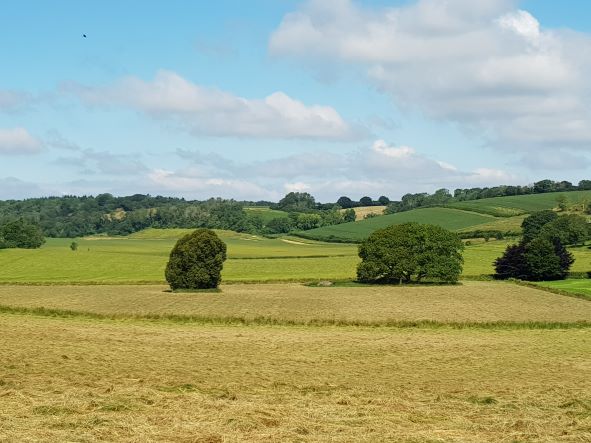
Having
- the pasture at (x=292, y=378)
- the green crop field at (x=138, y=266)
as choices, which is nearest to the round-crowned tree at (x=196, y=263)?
the green crop field at (x=138, y=266)

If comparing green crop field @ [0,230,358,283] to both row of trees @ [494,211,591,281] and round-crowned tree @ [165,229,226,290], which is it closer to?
round-crowned tree @ [165,229,226,290]

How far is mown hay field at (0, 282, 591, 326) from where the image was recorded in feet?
179

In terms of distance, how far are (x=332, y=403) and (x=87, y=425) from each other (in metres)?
7.09

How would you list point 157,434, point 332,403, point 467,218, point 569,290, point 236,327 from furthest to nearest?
1. point 467,218
2. point 569,290
3. point 236,327
4. point 332,403
5. point 157,434

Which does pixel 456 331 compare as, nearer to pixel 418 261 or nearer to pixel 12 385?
pixel 12 385

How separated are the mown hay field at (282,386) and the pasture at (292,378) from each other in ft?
0.21

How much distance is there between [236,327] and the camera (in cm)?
4572

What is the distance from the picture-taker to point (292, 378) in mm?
25906

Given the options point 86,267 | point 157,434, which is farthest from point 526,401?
point 86,267

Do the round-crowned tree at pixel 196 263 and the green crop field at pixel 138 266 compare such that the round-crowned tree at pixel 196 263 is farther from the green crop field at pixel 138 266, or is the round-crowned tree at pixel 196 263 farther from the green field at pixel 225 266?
the green crop field at pixel 138 266

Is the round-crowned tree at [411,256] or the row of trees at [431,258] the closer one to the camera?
the round-crowned tree at [411,256]

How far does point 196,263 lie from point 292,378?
57.6m

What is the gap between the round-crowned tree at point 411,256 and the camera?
9394 centimetres

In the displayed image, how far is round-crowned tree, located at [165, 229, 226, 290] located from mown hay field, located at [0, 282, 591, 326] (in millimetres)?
2596
